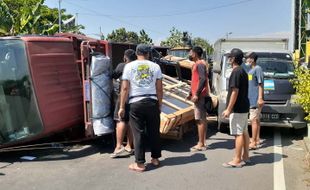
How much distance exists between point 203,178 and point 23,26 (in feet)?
54.5

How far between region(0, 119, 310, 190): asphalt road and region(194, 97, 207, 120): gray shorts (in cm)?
65

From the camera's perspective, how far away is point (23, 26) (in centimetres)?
2070

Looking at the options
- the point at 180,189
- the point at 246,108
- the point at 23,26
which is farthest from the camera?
the point at 23,26

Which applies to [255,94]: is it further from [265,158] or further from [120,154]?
[120,154]

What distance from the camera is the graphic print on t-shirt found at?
6.55 metres

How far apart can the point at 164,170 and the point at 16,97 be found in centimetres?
275

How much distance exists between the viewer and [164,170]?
21.9ft

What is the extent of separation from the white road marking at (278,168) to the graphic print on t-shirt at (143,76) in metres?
2.33

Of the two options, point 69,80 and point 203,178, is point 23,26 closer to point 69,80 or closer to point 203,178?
point 69,80

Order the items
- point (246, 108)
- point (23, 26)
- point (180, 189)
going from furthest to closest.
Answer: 1. point (23, 26)
2. point (246, 108)
3. point (180, 189)

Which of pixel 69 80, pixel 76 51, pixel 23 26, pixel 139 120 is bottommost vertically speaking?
pixel 139 120

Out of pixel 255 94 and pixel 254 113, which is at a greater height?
pixel 255 94

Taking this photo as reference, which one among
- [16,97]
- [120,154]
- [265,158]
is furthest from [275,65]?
[16,97]

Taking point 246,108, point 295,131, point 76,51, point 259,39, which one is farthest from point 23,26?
point 246,108
